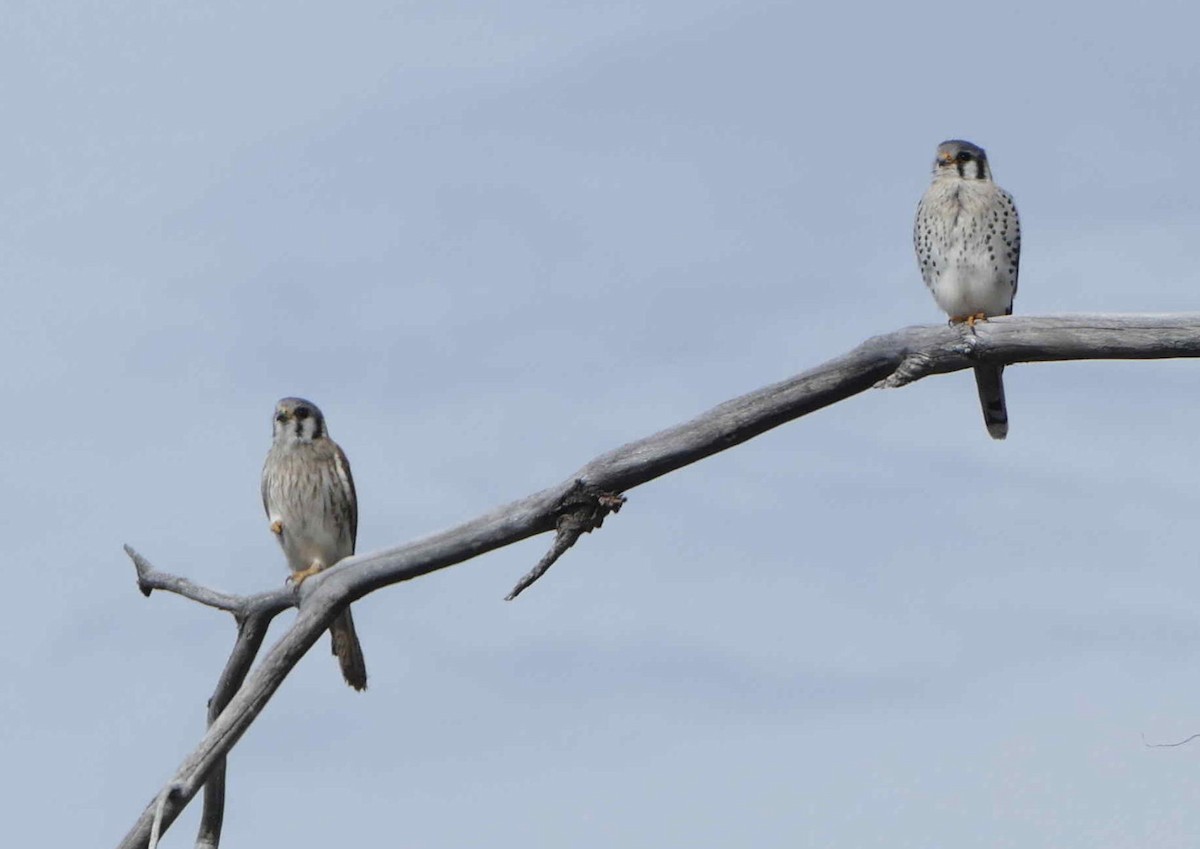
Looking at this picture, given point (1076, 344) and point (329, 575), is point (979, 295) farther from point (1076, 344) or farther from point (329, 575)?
point (329, 575)

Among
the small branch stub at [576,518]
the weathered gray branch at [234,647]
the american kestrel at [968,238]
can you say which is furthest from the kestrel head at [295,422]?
the small branch stub at [576,518]

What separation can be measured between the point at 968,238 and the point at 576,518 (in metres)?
3.14

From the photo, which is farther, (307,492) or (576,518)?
(307,492)

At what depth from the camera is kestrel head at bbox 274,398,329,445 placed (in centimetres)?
807

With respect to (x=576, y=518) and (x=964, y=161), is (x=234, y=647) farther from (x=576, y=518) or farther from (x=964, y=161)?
(x=964, y=161)

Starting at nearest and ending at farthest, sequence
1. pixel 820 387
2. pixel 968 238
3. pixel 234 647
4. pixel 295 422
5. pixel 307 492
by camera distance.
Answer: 1. pixel 820 387
2. pixel 234 647
3. pixel 968 238
4. pixel 307 492
5. pixel 295 422

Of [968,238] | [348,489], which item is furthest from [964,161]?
[348,489]

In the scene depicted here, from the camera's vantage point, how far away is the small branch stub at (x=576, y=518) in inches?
198

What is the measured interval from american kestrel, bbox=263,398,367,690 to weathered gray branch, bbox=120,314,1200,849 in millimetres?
2665

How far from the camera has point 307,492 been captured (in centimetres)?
788

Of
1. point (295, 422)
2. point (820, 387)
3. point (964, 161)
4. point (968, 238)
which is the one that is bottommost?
point (820, 387)

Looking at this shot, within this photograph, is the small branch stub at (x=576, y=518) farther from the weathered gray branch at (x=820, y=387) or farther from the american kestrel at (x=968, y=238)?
the american kestrel at (x=968, y=238)

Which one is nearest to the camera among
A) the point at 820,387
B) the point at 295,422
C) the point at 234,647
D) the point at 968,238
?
the point at 820,387

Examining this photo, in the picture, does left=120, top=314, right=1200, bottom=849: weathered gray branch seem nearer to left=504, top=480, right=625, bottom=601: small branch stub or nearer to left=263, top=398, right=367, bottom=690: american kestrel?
left=504, top=480, right=625, bottom=601: small branch stub
